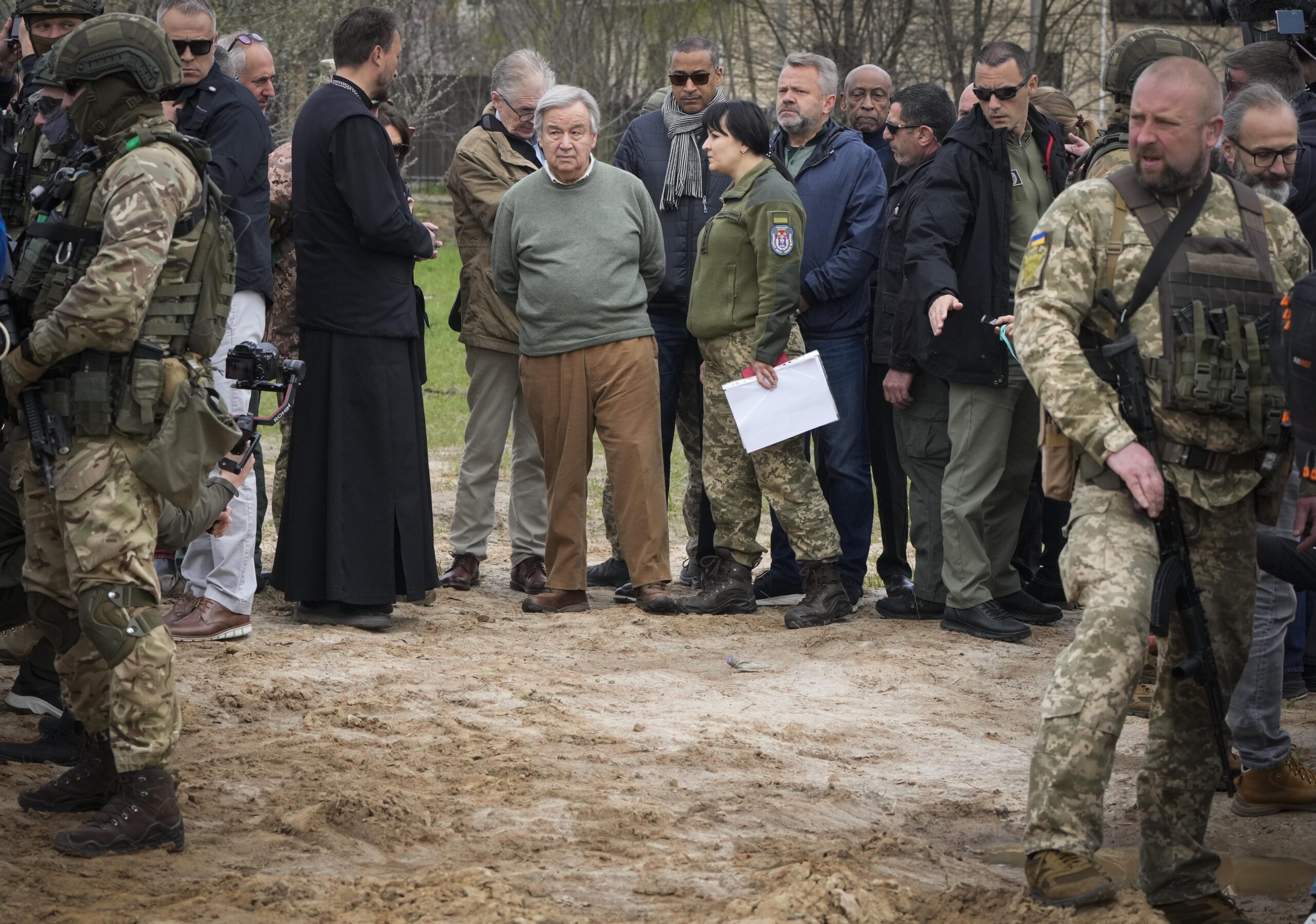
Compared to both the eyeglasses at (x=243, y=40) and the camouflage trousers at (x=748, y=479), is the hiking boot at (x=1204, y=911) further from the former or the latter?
the eyeglasses at (x=243, y=40)

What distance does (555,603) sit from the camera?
7.59 m

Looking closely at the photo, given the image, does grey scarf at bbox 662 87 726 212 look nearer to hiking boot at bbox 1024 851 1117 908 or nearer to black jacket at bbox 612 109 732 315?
black jacket at bbox 612 109 732 315

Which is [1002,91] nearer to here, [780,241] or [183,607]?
[780,241]

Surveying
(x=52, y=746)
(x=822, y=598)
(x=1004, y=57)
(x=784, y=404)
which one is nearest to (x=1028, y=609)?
(x=822, y=598)

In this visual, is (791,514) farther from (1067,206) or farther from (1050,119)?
(1067,206)

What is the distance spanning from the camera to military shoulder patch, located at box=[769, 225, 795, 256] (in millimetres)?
7102

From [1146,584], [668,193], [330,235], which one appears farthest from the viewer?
[668,193]

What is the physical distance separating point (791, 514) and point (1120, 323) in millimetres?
3371

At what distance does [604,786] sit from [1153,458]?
201cm

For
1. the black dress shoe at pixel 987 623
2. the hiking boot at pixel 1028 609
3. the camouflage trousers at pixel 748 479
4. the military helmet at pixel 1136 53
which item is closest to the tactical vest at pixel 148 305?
the military helmet at pixel 1136 53

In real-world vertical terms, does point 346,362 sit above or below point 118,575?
above

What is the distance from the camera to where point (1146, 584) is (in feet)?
12.8

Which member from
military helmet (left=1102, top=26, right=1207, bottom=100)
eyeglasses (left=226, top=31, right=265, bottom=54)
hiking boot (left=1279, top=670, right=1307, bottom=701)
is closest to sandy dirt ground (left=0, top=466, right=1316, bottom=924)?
hiking boot (left=1279, top=670, right=1307, bottom=701)

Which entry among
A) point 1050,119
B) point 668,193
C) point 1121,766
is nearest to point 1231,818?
point 1121,766
